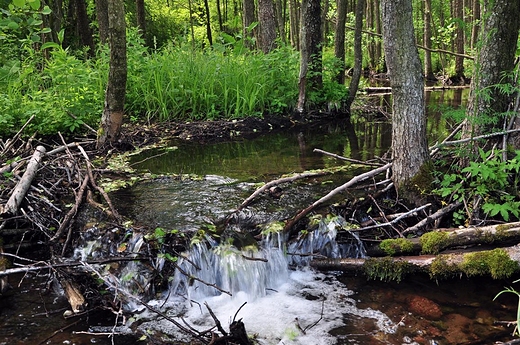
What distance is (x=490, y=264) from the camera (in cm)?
351

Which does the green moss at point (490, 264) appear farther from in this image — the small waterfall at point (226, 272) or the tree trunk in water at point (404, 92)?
the small waterfall at point (226, 272)

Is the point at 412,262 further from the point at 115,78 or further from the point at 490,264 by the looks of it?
the point at 115,78

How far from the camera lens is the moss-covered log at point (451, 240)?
11.8 feet

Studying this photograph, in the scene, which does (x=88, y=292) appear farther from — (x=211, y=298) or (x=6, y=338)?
(x=211, y=298)

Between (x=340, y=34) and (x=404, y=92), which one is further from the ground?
(x=340, y=34)

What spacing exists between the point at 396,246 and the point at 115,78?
4924 millimetres

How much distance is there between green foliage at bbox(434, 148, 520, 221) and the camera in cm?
375

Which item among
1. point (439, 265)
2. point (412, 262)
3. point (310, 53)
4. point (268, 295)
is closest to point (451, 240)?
point (439, 265)

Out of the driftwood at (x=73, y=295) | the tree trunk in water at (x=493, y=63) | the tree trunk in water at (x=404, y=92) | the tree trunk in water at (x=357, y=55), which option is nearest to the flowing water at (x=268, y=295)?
the driftwood at (x=73, y=295)

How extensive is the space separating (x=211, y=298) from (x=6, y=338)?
158 cm

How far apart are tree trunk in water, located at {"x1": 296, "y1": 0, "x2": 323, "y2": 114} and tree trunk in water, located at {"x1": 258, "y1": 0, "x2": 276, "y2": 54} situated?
2057 mm

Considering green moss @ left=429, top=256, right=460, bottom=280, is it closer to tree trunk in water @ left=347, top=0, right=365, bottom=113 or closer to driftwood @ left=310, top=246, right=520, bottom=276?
driftwood @ left=310, top=246, right=520, bottom=276

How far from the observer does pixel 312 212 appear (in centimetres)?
442

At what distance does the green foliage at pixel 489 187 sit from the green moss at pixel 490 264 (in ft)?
1.12
